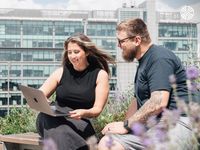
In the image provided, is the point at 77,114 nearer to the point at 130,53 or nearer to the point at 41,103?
the point at 41,103

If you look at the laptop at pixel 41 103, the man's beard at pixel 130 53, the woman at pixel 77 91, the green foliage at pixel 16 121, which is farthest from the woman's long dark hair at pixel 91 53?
the green foliage at pixel 16 121

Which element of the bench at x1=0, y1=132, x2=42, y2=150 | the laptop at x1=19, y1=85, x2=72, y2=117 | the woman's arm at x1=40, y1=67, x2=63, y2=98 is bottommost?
the bench at x1=0, y1=132, x2=42, y2=150

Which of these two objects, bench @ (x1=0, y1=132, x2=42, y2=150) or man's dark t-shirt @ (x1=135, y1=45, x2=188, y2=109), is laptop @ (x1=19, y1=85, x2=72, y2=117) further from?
man's dark t-shirt @ (x1=135, y1=45, x2=188, y2=109)

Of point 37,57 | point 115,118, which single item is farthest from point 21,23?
point 115,118

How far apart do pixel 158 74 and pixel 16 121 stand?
9.54 feet

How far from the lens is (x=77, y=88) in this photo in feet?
8.35

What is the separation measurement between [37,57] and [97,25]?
16593mm

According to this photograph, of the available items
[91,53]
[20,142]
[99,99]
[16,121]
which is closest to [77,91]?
[99,99]

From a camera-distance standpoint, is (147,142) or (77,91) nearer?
(147,142)

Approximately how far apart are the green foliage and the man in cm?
210

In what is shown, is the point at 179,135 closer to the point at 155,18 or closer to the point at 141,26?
the point at 141,26

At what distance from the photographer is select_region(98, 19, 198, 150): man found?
1.92 meters

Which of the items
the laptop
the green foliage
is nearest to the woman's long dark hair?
the laptop

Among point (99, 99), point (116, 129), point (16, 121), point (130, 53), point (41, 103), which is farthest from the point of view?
point (16, 121)
